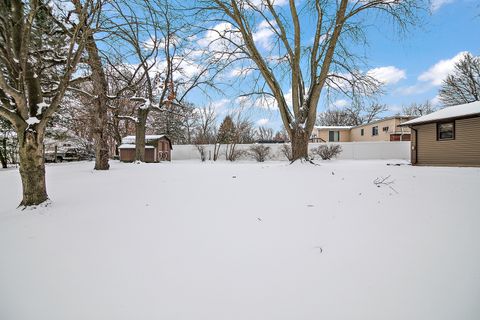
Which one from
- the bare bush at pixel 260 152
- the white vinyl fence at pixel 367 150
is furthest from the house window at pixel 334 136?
the bare bush at pixel 260 152

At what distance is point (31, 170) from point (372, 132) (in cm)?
3172

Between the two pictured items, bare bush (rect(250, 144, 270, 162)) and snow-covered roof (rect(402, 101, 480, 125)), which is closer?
snow-covered roof (rect(402, 101, 480, 125))

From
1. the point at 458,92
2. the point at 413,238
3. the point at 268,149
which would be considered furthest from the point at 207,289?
the point at 458,92

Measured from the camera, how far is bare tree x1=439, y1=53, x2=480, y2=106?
21438mm

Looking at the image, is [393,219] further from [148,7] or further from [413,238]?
[148,7]

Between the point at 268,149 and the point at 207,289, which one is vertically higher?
the point at 268,149


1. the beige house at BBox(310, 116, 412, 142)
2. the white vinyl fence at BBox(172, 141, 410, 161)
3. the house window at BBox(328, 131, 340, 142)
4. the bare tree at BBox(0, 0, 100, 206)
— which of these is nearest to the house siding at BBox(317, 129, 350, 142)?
the beige house at BBox(310, 116, 412, 142)

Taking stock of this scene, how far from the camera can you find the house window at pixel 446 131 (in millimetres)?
12102

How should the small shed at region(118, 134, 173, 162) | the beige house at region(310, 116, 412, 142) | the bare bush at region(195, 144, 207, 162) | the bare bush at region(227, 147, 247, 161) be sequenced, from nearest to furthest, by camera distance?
the small shed at region(118, 134, 173, 162) → the bare bush at region(227, 147, 247, 161) → the bare bush at region(195, 144, 207, 162) → the beige house at region(310, 116, 412, 142)

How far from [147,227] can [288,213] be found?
1735 millimetres

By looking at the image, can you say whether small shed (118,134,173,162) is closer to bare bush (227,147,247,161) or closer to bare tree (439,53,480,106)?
bare bush (227,147,247,161)

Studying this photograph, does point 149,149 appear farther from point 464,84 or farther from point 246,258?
point 464,84

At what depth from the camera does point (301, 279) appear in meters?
1.76

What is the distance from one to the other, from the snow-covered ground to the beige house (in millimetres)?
24766
